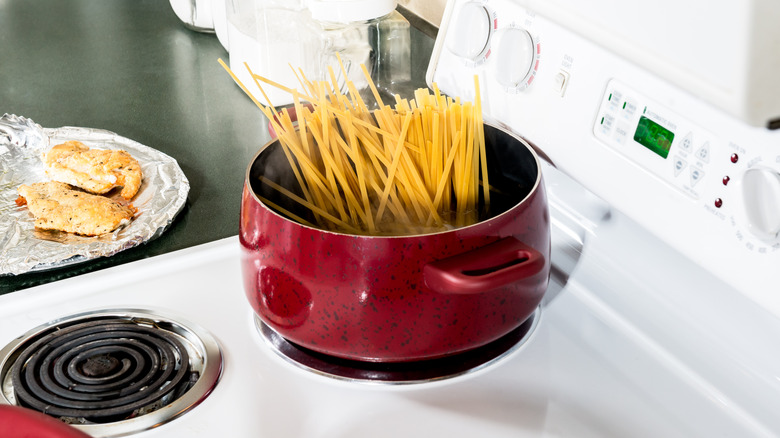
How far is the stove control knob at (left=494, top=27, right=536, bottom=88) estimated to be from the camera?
30.9 inches

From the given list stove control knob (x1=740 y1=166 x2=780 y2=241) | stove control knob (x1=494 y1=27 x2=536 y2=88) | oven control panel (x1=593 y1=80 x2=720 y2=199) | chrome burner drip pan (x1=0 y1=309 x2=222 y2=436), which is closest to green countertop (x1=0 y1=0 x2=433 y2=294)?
chrome burner drip pan (x1=0 y1=309 x2=222 y2=436)

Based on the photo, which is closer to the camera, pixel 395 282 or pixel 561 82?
pixel 395 282

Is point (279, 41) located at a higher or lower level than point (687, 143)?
lower

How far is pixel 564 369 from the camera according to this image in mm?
720

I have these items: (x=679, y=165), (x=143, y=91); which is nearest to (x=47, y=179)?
(x=143, y=91)

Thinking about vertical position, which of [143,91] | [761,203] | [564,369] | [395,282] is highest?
[761,203]

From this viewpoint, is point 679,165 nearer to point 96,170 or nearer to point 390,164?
point 390,164

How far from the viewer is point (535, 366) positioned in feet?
2.37

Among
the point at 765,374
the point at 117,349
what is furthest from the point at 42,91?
the point at 765,374

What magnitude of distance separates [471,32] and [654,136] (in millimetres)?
273

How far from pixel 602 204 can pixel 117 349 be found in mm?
503

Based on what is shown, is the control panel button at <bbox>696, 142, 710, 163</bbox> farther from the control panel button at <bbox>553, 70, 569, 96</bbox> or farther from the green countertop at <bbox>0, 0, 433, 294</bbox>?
the green countertop at <bbox>0, 0, 433, 294</bbox>

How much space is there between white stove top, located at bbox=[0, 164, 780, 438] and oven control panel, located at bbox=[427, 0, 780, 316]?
3.2 inches

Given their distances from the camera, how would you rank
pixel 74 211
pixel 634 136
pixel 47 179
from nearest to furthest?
pixel 634 136, pixel 74 211, pixel 47 179
